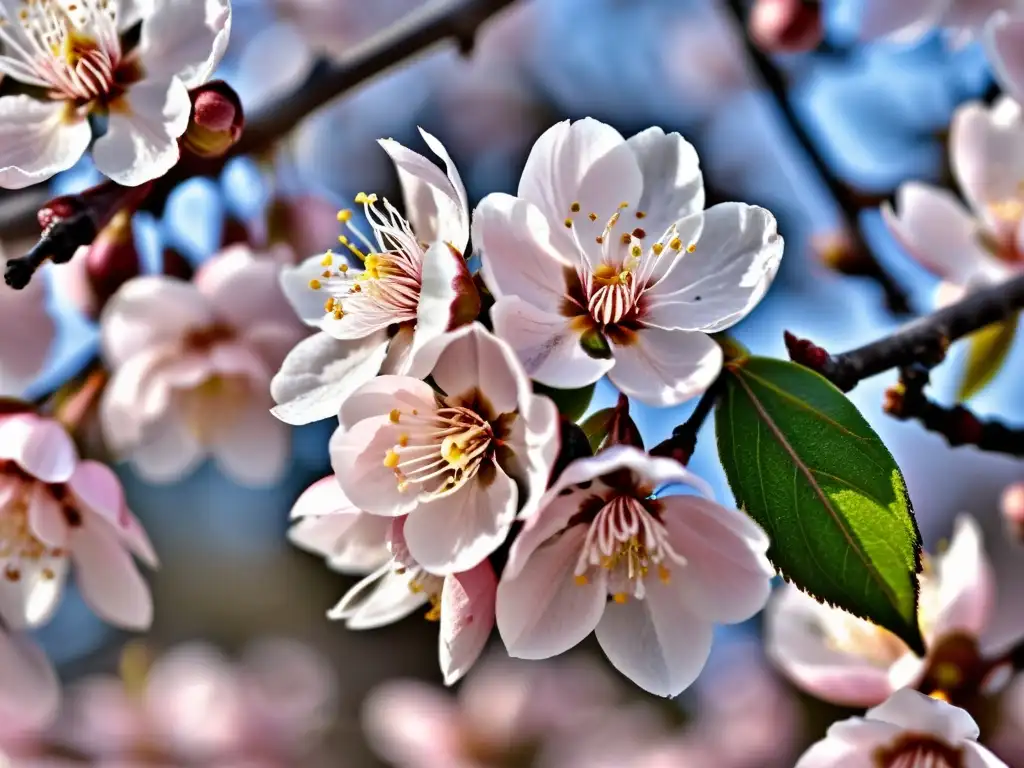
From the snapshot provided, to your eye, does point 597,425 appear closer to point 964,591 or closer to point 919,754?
point 919,754

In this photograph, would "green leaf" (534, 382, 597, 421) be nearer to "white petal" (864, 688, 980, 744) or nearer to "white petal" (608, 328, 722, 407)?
"white petal" (608, 328, 722, 407)

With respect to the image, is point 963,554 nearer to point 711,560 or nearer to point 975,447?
point 975,447

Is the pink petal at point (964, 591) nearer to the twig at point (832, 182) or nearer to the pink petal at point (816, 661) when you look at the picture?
the pink petal at point (816, 661)

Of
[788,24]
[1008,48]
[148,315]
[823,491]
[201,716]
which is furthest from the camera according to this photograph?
[201,716]

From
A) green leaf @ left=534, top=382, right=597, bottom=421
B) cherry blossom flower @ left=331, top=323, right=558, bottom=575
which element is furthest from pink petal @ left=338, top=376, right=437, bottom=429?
green leaf @ left=534, top=382, right=597, bottom=421

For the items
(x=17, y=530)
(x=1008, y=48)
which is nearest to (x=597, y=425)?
(x=17, y=530)
